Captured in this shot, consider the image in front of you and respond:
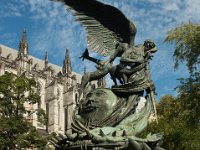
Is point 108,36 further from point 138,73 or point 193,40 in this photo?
point 193,40

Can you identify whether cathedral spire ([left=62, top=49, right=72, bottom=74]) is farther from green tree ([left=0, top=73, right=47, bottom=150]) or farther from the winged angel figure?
the winged angel figure

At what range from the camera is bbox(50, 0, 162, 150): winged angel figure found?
6.51 metres

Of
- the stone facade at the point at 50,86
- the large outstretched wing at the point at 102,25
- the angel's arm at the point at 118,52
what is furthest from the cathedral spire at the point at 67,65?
the angel's arm at the point at 118,52

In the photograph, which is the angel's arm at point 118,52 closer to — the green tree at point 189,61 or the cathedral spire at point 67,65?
the green tree at point 189,61

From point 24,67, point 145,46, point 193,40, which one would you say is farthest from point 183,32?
point 24,67

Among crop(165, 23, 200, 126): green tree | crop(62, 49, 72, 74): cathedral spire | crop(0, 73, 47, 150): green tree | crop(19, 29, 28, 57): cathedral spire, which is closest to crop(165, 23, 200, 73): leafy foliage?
crop(165, 23, 200, 126): green tree

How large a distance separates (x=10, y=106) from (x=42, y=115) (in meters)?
2.51

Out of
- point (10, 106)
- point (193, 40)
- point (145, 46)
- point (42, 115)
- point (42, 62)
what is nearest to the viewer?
point (145, 46)

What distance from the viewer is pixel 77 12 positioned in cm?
783

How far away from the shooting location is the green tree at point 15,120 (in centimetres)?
2303

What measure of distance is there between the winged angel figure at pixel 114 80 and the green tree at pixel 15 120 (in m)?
16.0

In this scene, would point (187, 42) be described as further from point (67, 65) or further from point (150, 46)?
point (67, 65)

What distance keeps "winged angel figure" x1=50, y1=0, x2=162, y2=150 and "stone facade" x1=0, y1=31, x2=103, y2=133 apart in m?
45.1

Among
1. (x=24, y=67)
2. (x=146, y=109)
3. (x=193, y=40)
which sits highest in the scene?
(x=24, y=67)
